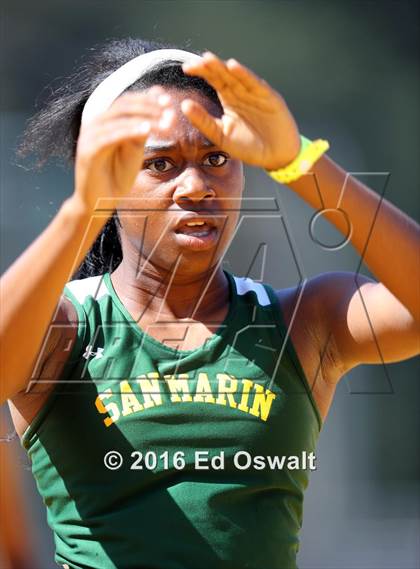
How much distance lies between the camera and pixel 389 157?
13.3ft

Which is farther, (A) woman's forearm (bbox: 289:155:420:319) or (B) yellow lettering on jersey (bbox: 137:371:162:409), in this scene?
(B) yellow lettering on jersey (bbox: 137:371:162:409)

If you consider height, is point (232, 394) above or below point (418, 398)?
below

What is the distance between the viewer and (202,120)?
1.39 metres

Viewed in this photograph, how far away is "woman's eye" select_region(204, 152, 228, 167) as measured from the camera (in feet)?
5.55

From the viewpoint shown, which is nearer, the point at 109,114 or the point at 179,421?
the point at 109,114

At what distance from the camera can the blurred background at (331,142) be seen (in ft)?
12.2

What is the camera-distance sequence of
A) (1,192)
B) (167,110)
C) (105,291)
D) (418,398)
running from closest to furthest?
(167,110), (105,291), (1,192), (418,398)

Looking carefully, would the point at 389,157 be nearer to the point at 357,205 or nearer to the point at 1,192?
the point at 1,192

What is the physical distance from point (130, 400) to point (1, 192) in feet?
7.23

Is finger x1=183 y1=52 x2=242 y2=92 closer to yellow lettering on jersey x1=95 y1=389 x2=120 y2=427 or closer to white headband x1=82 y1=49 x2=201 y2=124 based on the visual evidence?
white headband x1=82 y1=49 x2=201 y2=124

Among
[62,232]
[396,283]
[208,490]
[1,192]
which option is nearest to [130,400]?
[208,490]

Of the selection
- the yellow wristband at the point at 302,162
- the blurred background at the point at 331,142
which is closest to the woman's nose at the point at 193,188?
the yellow wristband at the point at 302,162

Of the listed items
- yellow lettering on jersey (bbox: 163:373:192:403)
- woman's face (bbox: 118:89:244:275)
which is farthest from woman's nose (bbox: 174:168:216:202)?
yellow lettering on jersey (bbox: 163:373:192:403)

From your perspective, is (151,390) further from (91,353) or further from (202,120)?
(202,120)
